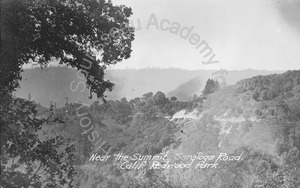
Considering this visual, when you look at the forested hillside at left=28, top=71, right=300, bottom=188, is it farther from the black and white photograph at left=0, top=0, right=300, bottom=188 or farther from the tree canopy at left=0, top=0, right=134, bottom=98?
the tree canopy at left=0, top=0, right=134, bottom=98

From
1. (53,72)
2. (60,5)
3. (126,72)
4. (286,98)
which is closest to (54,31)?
(60,5)

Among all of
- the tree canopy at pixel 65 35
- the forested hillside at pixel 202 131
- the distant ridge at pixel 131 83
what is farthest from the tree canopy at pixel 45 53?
the distant ridge at pixel 131 83

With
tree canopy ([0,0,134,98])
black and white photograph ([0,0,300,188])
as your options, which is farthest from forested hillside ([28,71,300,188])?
tree canopy ([0,0,134,98])

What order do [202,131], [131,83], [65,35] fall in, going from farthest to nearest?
[131,83]
[202,131]
[65,35]

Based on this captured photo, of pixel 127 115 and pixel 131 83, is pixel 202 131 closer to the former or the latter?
pixel 127 115

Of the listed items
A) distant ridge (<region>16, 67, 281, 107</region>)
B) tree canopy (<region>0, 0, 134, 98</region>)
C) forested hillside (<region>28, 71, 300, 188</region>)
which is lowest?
forested hillside (<region>28, 71, 300, 188</region>)

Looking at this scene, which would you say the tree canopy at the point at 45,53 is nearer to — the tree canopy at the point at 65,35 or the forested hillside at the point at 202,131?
the tree canopy at the point at 65,35

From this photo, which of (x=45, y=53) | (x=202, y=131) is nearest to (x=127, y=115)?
(x=202, y=131)

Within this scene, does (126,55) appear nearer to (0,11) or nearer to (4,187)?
(0,11)

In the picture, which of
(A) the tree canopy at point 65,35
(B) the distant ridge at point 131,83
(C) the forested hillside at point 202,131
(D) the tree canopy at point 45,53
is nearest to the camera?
(D) the tree canopy at point 45,53

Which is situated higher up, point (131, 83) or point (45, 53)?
point (131, 83)

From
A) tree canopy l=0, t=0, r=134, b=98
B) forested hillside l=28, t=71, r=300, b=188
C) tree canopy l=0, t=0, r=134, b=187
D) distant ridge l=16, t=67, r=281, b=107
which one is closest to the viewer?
tree canopy l=0, t=0, r=134, b=187
